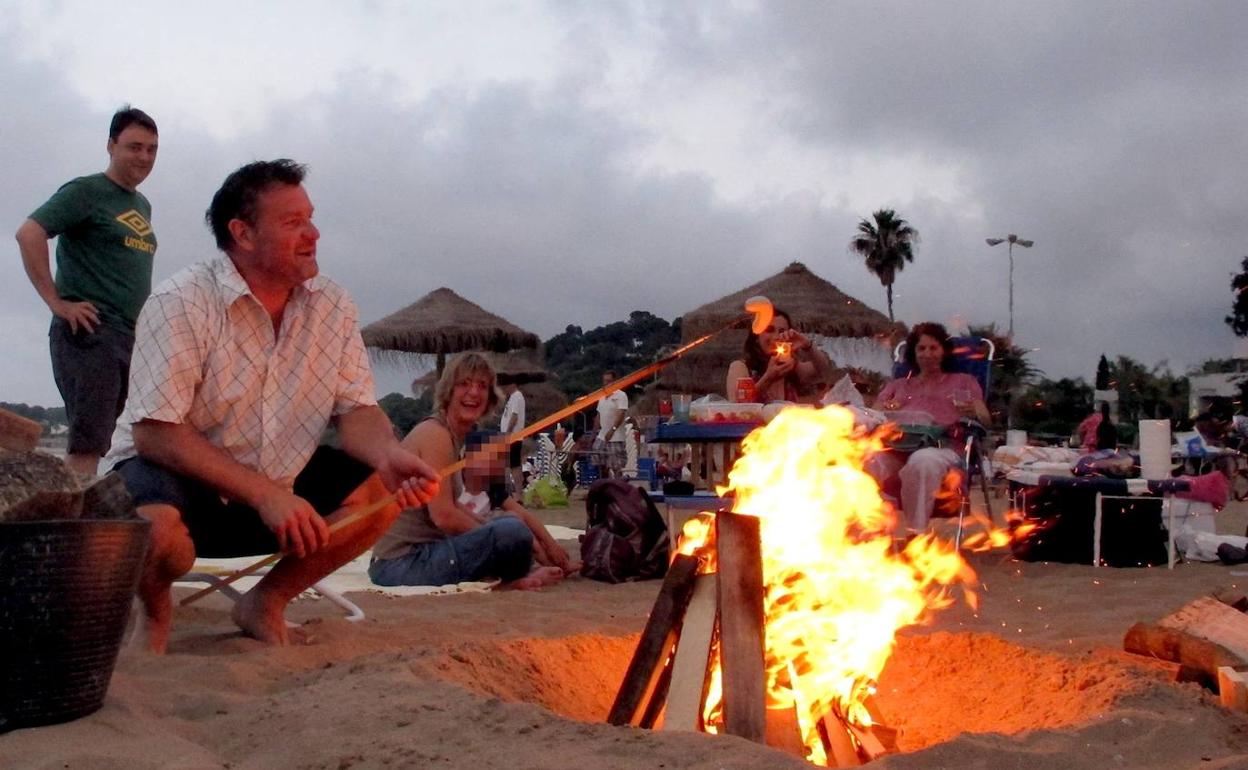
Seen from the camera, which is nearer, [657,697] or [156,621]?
[657,697]

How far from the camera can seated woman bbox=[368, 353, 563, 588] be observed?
18.4 feet

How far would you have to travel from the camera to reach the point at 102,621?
102 inches

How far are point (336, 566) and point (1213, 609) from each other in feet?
9.48

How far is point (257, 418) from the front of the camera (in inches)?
143

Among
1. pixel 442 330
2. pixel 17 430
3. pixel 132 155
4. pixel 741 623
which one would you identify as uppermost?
pixel 442 330

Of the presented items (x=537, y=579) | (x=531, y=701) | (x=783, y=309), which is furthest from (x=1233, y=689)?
(x=783, y=309)

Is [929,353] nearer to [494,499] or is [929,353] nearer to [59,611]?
[494,499]

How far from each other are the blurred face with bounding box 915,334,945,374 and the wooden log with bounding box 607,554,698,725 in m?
4.85

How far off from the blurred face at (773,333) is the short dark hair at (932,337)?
1.04 meters

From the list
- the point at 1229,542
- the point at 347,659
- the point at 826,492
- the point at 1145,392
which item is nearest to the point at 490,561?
the point at 347,659

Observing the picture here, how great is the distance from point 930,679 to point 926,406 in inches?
149

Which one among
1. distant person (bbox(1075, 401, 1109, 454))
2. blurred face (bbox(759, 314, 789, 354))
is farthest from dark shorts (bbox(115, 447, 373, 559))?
distant person (bbox(1075, 401, 1109, 454))

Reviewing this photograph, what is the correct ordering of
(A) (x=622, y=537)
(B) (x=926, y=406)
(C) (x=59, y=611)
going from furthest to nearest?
(B) (x=926, y=406) → (A) (x=622, y=537) → (C) (x=59, y=611)

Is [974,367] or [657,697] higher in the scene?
[974,367]
